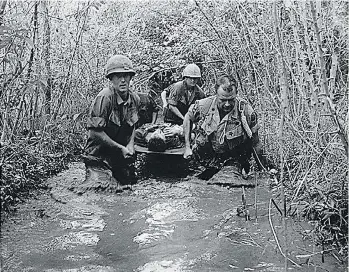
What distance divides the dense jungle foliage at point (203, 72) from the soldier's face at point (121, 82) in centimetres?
91

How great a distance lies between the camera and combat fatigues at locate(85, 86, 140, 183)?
6.79m

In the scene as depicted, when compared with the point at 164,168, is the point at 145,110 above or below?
above

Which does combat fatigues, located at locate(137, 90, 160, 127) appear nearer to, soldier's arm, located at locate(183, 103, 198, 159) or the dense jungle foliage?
soldier's arm, located at locate(183, 103, 198, 159)

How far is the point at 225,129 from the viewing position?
688cm

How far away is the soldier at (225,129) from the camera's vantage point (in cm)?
685

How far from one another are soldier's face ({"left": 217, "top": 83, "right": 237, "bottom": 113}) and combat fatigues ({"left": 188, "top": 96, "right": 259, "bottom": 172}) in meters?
0.07

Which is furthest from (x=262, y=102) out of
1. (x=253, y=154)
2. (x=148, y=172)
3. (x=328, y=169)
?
(x=328, y=169)

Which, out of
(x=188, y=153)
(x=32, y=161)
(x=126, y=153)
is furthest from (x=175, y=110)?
(x=32, y=161)

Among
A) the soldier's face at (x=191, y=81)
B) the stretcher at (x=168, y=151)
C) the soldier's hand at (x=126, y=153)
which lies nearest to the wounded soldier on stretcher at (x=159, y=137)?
the stretcher at (x=168, y=151)

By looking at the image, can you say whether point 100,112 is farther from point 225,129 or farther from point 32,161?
point 225,129

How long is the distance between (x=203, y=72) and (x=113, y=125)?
510 cm

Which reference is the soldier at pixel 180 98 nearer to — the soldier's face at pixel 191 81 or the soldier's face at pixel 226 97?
the soldier's face at pixel 191 81

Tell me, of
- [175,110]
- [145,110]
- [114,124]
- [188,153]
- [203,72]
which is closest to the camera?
[114,124]

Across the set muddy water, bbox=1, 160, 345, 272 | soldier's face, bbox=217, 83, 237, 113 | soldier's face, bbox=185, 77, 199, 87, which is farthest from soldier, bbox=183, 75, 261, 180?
soldier's face, bbox=185, 77, 199, 87
